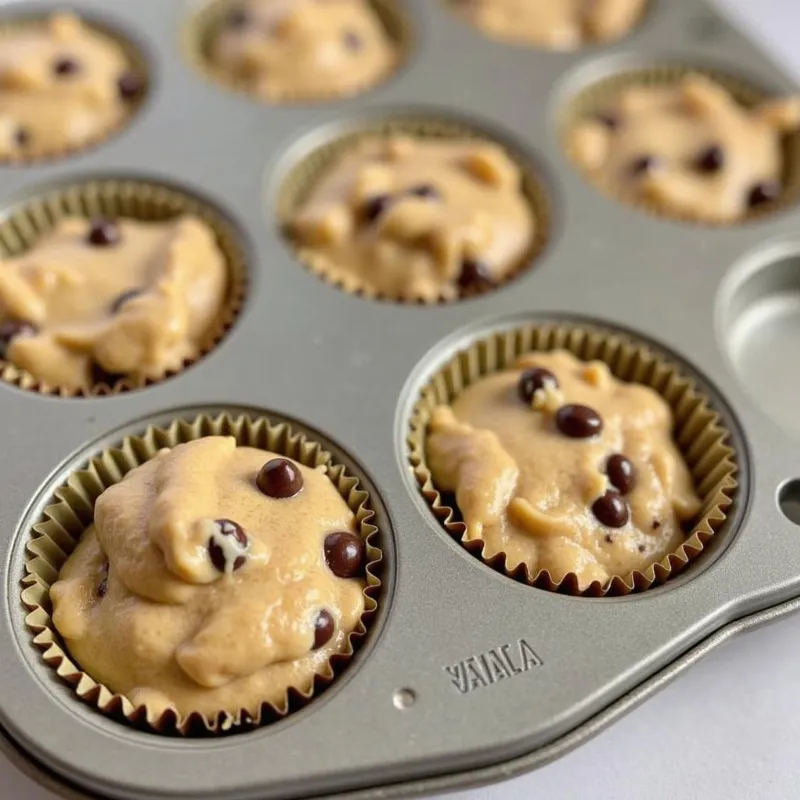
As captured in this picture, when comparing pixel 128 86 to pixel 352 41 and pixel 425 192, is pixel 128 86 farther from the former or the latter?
pixel 425 192

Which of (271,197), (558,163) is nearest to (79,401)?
(271,197)

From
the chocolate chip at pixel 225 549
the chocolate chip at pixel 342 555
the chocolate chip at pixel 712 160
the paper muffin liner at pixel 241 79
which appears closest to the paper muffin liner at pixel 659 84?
the chocolate chip at pixel 712 160

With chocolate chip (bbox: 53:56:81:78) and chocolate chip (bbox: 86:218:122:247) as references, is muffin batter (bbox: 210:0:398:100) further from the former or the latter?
chocolate chip (bbox: 86:218:122:247)

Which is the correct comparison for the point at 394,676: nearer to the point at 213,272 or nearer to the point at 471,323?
the point at 471,323

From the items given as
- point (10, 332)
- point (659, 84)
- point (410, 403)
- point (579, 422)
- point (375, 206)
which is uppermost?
point (659, 84)

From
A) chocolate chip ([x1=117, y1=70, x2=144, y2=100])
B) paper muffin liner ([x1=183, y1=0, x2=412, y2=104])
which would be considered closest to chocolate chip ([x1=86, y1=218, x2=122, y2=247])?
chocolate chip ([x1=117, y1=70, x2=144, y2=100])

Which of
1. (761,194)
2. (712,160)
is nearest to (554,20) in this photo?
(712,160)
